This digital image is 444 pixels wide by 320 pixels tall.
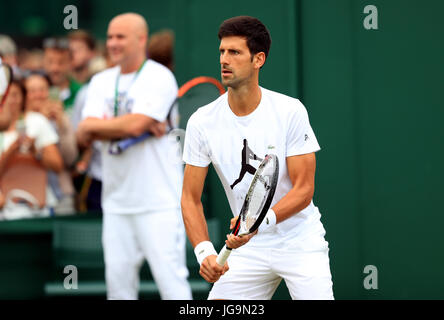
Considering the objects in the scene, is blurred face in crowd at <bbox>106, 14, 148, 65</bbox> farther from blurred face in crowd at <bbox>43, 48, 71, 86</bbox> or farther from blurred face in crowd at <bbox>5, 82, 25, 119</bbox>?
blurred face in crowd at <bbox>43, 48, 71, 86</bbox>

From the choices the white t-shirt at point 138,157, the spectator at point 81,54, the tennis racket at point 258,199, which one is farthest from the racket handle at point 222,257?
the spectator at point 81,54

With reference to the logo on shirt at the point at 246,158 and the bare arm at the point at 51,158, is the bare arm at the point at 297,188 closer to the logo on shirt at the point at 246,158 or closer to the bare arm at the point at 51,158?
the logo on shirt at the point at 246,158

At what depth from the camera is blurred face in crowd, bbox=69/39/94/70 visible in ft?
26.5

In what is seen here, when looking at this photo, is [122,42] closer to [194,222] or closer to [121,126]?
[121,126]

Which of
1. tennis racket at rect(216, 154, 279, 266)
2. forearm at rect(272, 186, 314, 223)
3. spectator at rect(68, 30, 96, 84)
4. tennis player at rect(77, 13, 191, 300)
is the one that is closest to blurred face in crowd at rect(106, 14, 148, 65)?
tennis player at rect(77, 13, 191, 300)

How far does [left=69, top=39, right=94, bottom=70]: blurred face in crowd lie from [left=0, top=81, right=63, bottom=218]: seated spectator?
1.39 meters

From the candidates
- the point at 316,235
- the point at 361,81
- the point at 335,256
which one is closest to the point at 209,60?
the point at 361,81

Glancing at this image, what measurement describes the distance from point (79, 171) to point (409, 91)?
303 centimetres

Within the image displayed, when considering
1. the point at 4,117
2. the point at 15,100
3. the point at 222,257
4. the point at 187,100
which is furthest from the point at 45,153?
the point at 222,257

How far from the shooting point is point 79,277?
21.9 feet

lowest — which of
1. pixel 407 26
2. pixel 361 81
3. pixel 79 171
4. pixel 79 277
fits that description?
pixel 79 277

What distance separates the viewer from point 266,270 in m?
4.20

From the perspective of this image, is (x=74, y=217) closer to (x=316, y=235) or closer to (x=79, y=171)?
(x=79, y=171)

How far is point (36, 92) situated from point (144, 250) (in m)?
1.94
